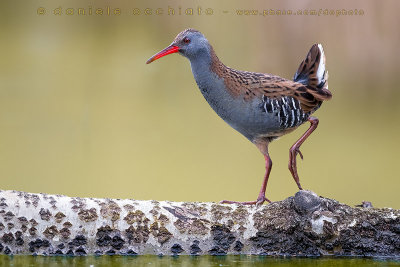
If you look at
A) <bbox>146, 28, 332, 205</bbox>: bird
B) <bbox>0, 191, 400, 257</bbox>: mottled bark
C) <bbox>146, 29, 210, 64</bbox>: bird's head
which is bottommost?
<bbox>0, 191, 400, 257</bbox>: mottled bark

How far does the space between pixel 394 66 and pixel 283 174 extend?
325 centimetres

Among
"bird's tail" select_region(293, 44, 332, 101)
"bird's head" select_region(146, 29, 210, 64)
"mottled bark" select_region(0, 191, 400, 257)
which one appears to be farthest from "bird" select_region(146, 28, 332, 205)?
"mottled bark" select_region(0, 191, 400, 257)

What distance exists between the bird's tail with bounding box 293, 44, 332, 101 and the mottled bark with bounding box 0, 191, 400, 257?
88 cm

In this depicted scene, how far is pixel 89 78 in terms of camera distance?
9672mm

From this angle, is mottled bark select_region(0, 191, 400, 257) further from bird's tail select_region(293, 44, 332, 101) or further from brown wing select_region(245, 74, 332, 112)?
bird's tail select_region(293, 44, 332, 101)

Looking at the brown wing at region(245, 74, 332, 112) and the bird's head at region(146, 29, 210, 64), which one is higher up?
the bird's head at region(146, 29, 210, 64)

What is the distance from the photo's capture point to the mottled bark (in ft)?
12.5

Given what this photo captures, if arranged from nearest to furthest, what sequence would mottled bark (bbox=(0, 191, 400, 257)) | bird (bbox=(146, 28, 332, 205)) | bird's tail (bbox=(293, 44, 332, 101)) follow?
1. mottled bark (bbox=(0, 191, 400, 257))
2. bird (bbox=(146, 28, 332, 205))
3. bird's tail (bbox=(293, 44, 332, 101))

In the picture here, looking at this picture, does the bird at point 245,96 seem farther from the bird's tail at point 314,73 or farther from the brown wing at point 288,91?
the bird's tail at point 314,73

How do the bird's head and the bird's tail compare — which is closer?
the bird's head

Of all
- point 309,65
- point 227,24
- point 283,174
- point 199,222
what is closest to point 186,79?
point 227,24

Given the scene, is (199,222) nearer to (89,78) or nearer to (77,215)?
(77,215)

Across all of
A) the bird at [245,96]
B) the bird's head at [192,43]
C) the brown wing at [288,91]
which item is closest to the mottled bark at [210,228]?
the bird at [245,96]

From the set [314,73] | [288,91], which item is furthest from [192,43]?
[314,73]
